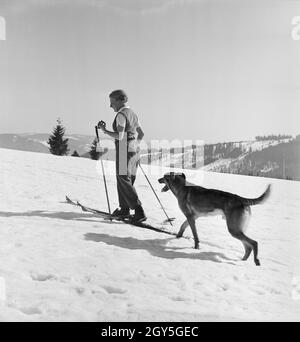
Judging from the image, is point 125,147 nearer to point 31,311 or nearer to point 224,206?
point 224,206

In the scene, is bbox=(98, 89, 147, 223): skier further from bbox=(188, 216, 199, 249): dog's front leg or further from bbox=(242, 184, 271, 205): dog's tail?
bbox=(242, 184, 271, 205): dog's tail

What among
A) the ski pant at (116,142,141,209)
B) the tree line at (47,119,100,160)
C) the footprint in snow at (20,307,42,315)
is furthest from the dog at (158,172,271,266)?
the tree line at (47,119,100,160)

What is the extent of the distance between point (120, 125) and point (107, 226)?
2.27m

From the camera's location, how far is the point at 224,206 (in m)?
6.69

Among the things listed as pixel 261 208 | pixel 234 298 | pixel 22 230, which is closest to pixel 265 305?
pixel 234 298

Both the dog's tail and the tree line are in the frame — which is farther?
A: the tree line

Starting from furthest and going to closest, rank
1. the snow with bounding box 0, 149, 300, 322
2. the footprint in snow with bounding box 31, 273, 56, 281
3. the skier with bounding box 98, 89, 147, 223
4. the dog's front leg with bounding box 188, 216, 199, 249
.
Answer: the skier with bounding box 98, 89, 147, 223
the dog's front leg with bounding box 188, 216, 199, 249
the footprint in snow with bounding box 31, 273, 56, 281
the snow with bounding box 0, 149, 300, 322

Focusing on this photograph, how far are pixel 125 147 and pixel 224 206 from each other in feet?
9.69

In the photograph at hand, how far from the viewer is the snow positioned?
186 inches

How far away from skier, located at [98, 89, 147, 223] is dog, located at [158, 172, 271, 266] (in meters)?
1.38

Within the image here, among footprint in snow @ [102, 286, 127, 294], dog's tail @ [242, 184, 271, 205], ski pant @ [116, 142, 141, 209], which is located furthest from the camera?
ski pant @ [116, 142, 141, 209]

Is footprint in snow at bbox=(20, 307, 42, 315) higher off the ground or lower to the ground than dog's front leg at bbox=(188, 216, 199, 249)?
lower
